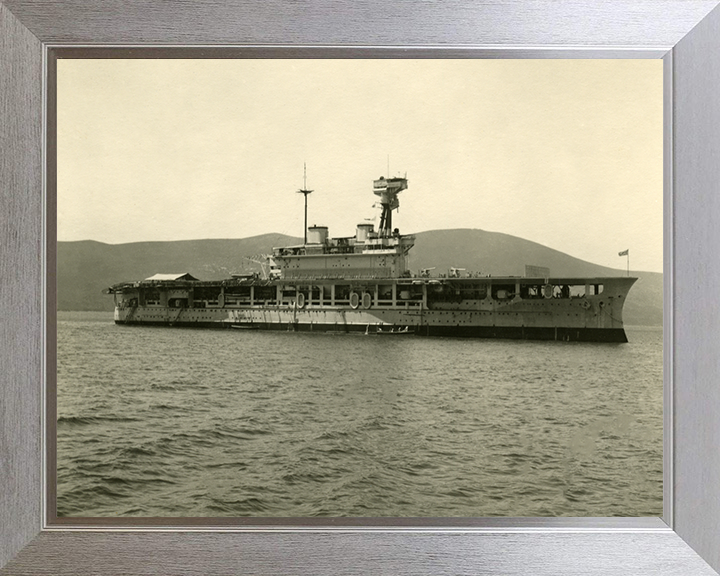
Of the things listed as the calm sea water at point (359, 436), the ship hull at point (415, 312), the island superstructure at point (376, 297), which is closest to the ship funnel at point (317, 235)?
the island superstructure at point (376, 297)

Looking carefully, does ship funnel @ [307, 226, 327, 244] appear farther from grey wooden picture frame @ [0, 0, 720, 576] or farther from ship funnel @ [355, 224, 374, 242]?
grey wooden picture frame @ [0, 0, 720, 576]

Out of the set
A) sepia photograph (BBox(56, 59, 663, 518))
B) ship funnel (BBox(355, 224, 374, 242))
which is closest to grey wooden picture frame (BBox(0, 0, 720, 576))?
sepia photograph (BBox(56, 59, 663, 518))

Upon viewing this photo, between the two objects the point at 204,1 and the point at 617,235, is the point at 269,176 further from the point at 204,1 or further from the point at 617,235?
the point at 617,235

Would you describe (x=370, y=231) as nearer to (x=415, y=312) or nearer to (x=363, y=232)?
(x=363, y=232)

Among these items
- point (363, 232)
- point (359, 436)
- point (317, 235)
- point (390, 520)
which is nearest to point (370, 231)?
point (363, 232)

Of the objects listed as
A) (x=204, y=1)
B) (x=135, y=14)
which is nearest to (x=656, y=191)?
(x=204, y=1)
